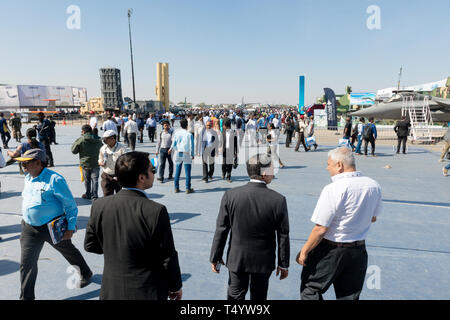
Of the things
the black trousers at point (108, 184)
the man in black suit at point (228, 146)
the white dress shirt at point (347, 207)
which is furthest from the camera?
the man in black suit at point (228, 146)

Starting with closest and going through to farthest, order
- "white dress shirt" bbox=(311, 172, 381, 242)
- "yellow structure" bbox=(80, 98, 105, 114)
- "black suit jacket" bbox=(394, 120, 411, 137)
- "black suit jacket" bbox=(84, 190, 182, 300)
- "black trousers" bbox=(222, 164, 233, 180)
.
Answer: "black suit jacket" bbox=(84, 190, 182, 300) → "white dress shirt" bbox=(311, 172, 381, 242) → "black trousers" bbox=(222, 164, 233, 180) → "black suit jacket" bbox=(394, 120, 411, 137) → "yellow structure" bbox=(80, 98, 105, 114)

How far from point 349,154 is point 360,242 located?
73 centimetres

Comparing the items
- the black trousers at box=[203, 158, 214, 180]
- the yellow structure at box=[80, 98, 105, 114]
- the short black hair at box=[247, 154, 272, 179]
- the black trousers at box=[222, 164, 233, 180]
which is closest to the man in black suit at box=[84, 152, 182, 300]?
the short black hair at box=[247, 154, 272, 179]

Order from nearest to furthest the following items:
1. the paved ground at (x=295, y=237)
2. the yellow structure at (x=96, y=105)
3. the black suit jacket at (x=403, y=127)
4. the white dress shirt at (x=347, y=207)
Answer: the white dress shirt at (x=347, y=207), the paved ground at (x=295, y=237), the black suit jacket at (x=403, y=127), the yellow structure at (x=96, y=105)

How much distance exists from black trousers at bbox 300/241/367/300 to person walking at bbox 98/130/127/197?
3506 mm

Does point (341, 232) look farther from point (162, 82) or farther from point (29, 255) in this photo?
point (162, 82)

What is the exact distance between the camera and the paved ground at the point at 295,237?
10.3ft

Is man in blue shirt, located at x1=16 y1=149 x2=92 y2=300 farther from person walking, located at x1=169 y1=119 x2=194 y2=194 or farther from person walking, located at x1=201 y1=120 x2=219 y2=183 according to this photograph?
person walking, located at x1=201 y1=120 x2=219 y2=183

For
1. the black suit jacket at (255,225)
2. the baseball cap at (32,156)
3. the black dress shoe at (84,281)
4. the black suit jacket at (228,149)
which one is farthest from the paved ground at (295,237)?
→ the baseball cap at (32,156)

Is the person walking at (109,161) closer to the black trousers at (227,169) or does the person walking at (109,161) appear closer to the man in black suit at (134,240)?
the man in black suit at (134,240)

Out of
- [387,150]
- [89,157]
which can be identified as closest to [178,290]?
[89,157]

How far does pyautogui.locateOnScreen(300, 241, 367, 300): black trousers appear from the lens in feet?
7.27
